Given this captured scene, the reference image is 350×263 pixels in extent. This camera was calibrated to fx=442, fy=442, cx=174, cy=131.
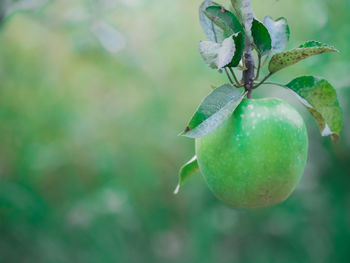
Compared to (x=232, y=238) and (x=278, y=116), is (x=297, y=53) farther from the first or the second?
(x=232, y=238)

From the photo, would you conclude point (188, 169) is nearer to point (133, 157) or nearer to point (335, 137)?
point (335, 137)

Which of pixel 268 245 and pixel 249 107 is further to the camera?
pixel 268 245

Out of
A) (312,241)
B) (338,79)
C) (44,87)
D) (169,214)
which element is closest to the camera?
(338,79)

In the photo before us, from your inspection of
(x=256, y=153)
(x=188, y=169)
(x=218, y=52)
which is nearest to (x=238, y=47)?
(x=218, y=52)

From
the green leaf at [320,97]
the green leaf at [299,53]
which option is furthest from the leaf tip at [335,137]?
the green leaf at [299,53]

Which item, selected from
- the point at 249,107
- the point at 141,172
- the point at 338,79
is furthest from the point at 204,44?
the point at 141,172

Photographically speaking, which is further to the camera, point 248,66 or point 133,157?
point 133,157
